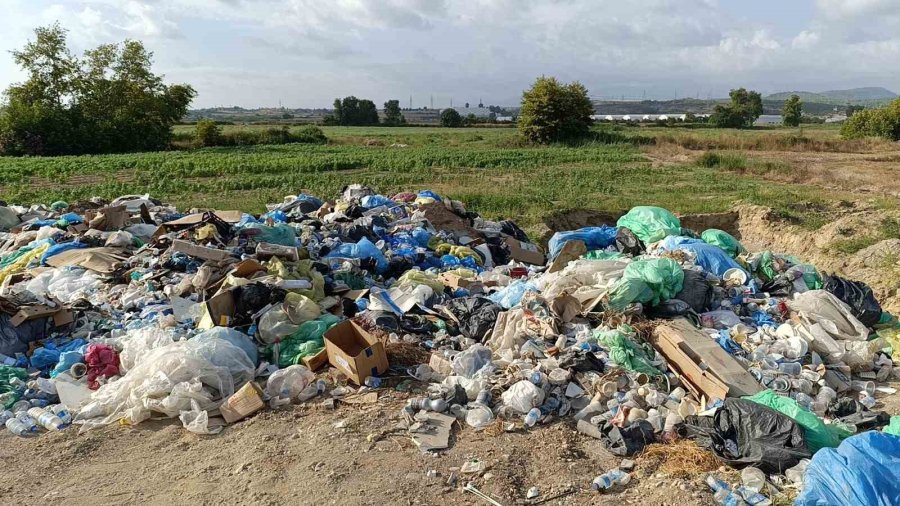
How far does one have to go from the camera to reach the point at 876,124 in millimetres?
31203

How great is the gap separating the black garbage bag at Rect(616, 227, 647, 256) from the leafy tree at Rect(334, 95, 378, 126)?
56718 millimetres

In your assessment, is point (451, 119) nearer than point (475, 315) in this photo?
No

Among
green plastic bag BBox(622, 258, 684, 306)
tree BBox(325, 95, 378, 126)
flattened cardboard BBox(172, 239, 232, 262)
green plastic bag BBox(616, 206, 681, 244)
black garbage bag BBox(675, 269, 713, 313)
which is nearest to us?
green plastic bag BBox(622, 258, 684, 306)

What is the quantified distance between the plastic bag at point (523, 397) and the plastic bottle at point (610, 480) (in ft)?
2.58

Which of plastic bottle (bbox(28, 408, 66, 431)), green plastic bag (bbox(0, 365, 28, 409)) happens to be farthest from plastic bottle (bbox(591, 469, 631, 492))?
green plastic bag (bbox(0, 365, 28, 409))

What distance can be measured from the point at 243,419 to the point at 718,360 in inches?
149

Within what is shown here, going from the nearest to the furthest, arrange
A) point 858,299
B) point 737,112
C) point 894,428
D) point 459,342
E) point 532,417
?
point 894,428
point 532,417
point 459,342
point 858,299
point 737,112

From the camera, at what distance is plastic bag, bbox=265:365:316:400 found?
179 inches

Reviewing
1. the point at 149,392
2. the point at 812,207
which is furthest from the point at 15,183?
the point at 812,207

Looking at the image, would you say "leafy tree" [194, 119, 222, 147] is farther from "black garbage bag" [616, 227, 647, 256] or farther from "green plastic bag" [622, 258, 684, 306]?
"green plastic bag" [622, 258, 684, 306]

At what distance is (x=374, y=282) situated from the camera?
23.6 feet

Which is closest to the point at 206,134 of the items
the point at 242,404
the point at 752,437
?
the point at 242,404

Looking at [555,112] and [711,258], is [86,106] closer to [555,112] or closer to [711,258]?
[555,112]

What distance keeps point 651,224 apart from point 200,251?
6358mm
